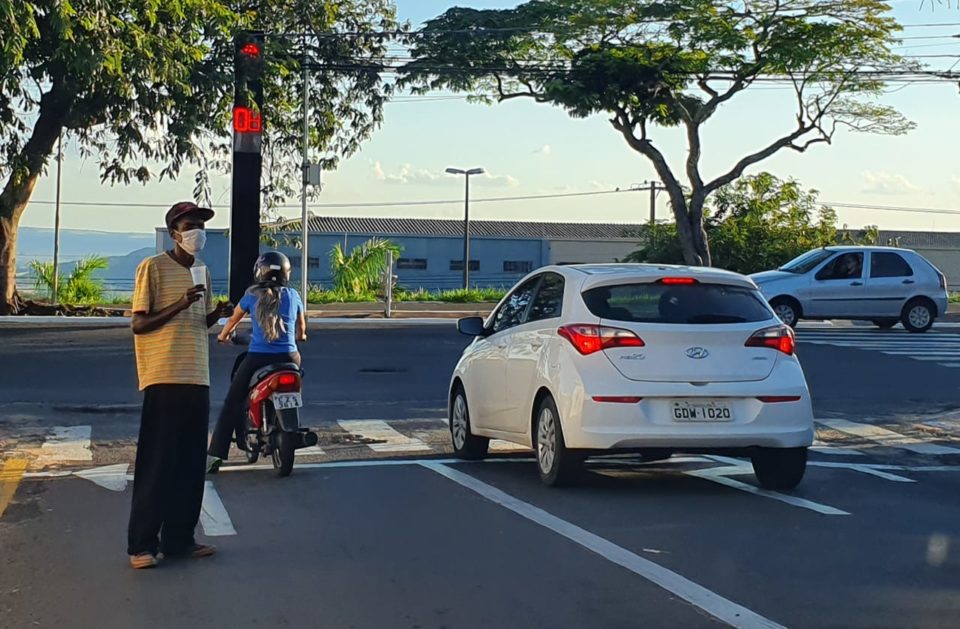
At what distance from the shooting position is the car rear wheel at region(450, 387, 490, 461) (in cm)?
1102

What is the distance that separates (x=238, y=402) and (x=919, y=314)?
19344 millimetres

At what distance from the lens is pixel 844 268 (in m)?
26.1

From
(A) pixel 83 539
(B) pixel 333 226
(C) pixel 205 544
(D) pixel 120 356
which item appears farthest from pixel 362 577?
(B) pixel 333 226

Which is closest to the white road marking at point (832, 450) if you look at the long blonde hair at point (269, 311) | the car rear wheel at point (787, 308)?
the long blonde hair at point (269, 311)

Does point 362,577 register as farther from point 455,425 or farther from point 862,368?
point 862,368

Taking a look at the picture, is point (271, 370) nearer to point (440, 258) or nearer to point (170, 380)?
point (170, 380)

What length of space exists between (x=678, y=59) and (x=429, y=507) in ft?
94.2

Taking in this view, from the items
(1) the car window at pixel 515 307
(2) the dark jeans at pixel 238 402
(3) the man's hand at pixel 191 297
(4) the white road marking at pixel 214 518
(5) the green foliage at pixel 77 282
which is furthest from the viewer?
(5) the green foliage at pixel 77 282

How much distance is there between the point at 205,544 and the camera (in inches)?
291

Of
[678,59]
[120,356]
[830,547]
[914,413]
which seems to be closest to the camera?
[830,547]

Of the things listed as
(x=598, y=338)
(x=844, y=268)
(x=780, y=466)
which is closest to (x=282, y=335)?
(x=598, y=338)

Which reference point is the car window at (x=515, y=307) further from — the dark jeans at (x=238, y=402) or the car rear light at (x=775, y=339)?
the car rear light at (x=775, y=339)

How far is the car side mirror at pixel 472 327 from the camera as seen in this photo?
35.6 feet

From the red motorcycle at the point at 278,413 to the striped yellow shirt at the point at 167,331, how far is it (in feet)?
9.67
